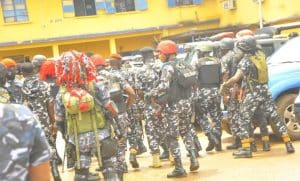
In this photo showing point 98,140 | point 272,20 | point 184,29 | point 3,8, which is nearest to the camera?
point 98,140

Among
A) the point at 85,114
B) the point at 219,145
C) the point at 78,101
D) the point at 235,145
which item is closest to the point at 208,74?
the point at 219,145

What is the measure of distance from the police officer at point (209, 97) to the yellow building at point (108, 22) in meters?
15.4

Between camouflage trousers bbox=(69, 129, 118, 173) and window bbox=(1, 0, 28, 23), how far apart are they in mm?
20487

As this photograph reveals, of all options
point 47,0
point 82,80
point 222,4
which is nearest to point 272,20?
point 222,4

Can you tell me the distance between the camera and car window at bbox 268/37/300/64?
887cm

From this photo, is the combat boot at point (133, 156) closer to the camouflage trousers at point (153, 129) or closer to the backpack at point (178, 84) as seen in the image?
the camouflage trousers at point (153, 129)

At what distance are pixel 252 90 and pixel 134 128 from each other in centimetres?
187

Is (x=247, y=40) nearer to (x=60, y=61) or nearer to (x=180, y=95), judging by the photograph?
(x=180, y=95)

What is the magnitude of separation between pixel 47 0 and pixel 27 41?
2206 mm

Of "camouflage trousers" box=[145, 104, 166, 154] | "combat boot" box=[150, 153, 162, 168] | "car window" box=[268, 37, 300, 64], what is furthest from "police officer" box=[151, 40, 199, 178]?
"car window" box=[268, 37, 300, 64]

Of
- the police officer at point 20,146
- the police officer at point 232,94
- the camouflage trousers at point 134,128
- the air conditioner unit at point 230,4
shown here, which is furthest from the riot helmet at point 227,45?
the air conditioner unit at point 230,4

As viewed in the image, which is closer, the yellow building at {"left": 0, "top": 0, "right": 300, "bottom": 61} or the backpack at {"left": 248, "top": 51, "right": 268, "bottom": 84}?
the backpack at {"left": 248, "top": 51, "right": 268, "bottom": 84}

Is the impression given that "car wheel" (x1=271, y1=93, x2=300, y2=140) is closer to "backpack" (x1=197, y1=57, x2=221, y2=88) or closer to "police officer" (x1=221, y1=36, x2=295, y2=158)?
"police officer" (x1=221, y1=36, x2=295, y2=158)

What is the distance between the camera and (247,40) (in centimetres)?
756
